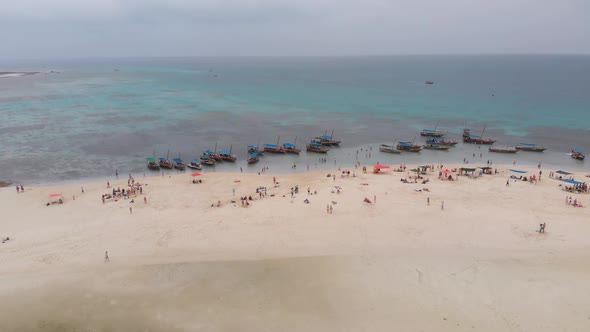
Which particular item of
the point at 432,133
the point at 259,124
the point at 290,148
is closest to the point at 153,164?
the point at 290,148

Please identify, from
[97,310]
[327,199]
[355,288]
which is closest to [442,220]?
[327,199]

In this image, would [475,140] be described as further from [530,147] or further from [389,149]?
[389,149]

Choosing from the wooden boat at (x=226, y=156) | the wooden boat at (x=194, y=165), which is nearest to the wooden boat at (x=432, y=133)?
the wooden boat at (x=226, y=156)

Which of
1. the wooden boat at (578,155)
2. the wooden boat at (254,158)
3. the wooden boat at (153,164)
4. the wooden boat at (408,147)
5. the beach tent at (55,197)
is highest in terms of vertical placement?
the wooden boat at (578,155)

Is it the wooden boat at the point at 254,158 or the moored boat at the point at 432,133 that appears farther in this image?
the moored boat at the point at 432,133

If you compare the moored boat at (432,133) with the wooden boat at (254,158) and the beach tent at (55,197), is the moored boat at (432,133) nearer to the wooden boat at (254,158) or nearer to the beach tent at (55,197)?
the wooden boat at (254,158)

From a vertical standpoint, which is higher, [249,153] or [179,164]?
[249,153]

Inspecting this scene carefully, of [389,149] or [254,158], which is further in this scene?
[389,149]
